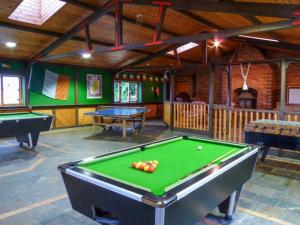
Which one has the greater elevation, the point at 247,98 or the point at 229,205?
the point at 247,98

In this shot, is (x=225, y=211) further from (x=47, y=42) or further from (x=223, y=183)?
(x=47, y=42)

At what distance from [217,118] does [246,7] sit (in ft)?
13.5

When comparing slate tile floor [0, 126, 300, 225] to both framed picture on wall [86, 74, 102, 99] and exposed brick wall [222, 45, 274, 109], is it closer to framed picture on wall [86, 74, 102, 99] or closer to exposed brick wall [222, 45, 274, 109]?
framed picture on wall [86, 74, 102, 99]

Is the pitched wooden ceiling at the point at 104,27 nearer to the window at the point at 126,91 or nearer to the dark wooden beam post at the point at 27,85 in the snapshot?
the dark wooden beam post at the point at 27,85

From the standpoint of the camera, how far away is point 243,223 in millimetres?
2637

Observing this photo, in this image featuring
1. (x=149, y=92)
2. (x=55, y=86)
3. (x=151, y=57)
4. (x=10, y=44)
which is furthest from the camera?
(x=149, y=92)

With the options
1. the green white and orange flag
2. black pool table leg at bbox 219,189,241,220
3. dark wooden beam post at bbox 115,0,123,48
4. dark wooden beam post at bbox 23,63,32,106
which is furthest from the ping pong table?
black pool table leg at bbox 219,189,241,220

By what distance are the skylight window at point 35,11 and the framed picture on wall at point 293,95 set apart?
8.35 m

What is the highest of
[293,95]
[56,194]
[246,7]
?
[246,7]

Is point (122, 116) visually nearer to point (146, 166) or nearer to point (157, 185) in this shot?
point (146, 166)

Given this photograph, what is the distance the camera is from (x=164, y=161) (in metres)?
2.34

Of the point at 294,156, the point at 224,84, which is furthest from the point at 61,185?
the point at 224,84

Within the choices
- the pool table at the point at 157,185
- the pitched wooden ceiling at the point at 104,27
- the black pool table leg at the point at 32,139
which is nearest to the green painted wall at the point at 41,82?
the pitched wooden ceiling at the point at 104,27

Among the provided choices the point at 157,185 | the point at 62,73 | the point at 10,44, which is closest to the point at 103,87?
the point at 62,73
